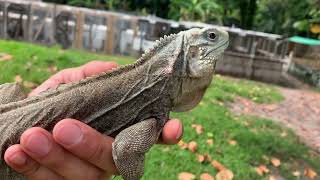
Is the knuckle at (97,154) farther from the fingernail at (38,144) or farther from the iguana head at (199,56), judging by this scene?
the iguana head at (199,56)

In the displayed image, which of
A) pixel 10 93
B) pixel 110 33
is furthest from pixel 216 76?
pixel 10 93

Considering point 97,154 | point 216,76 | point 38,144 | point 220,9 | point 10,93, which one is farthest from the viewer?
point 220,9

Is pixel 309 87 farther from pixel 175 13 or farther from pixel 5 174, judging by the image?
pixel 5 174

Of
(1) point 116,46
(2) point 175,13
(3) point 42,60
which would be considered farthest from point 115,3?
(3) point 42,60

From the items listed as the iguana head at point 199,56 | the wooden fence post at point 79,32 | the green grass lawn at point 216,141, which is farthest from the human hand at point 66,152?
the wooden fence post at point 79,32

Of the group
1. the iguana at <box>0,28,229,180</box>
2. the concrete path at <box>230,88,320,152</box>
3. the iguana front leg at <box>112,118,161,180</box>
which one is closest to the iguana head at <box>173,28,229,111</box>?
the iguana at <box>0,28,229,180</box>

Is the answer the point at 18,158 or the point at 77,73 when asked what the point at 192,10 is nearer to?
the point at 77,73
